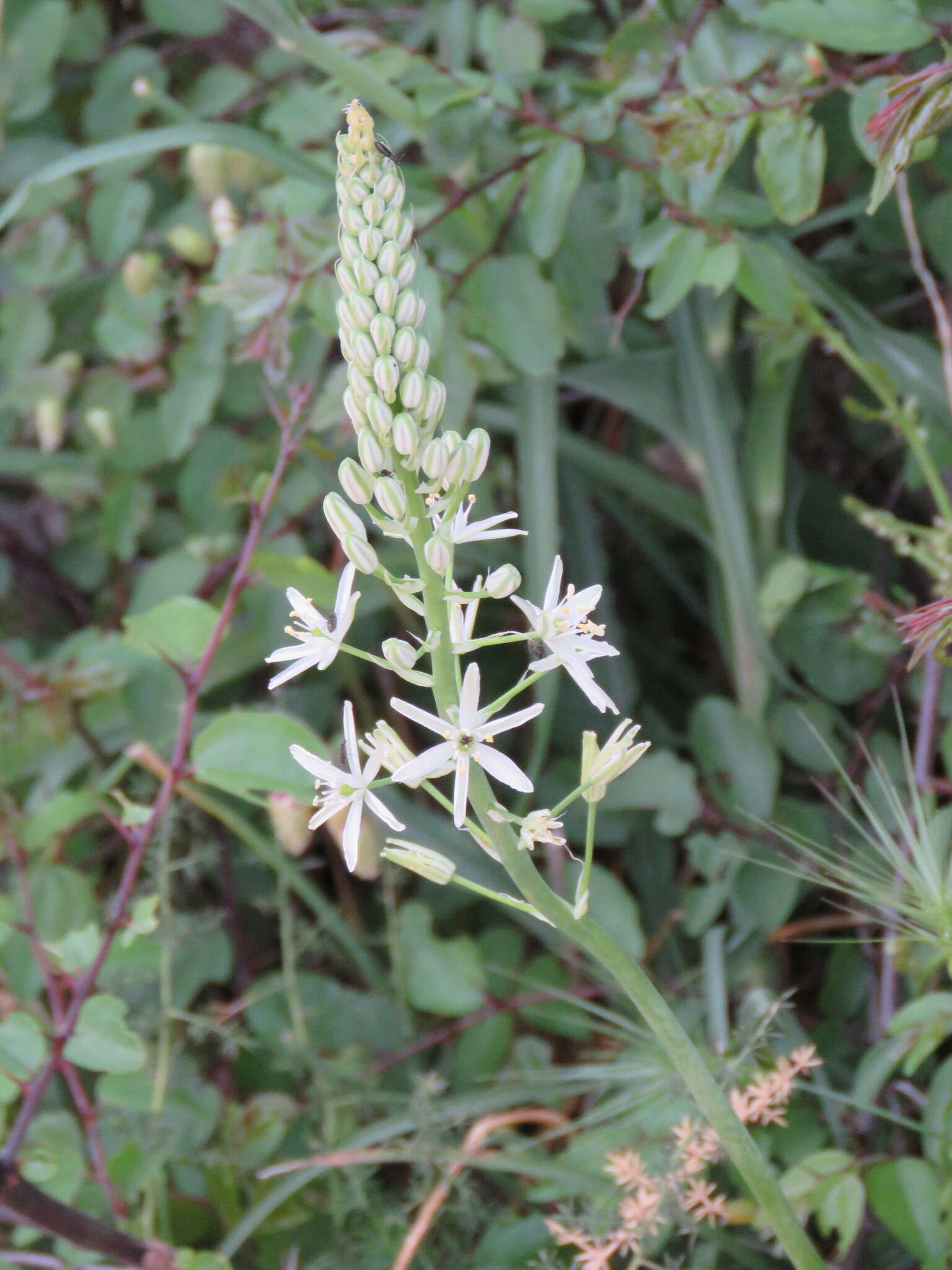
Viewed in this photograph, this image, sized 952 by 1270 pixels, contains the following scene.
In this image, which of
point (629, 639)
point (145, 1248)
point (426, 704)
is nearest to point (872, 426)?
point (629, 639)

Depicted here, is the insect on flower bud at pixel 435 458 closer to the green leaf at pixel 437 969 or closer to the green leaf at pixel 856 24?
the green leaf at pixel 856 24

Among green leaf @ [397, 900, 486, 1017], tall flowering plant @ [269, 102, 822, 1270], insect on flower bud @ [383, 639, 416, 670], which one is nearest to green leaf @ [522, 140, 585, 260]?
tall flowering plant @ [269, 102, 822, 1270]

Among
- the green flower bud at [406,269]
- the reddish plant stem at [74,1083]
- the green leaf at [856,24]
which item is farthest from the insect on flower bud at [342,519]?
the green leaf at [856,24]

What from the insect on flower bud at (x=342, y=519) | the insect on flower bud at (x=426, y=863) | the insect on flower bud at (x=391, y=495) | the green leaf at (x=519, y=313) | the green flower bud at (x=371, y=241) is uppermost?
the green flower bud at (x=371, y=241)

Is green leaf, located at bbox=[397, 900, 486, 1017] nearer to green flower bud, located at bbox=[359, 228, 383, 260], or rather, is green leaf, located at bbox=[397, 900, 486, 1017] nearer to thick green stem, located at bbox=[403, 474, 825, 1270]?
thick green stem, located at bbox=[403, 474, 825, 1270]

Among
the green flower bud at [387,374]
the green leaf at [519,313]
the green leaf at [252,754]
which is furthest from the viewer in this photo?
the green leaf at [519,313]

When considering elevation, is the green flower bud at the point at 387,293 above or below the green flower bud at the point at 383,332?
above

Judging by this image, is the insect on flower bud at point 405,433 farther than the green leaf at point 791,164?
No

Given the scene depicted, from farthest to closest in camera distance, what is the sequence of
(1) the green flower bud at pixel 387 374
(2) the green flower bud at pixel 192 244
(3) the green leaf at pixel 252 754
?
(2) the green flower bud at pixel 192 244 → (3) the green leaf at pixel 252 754 → (1) the green flower bud at pixel 387 374
